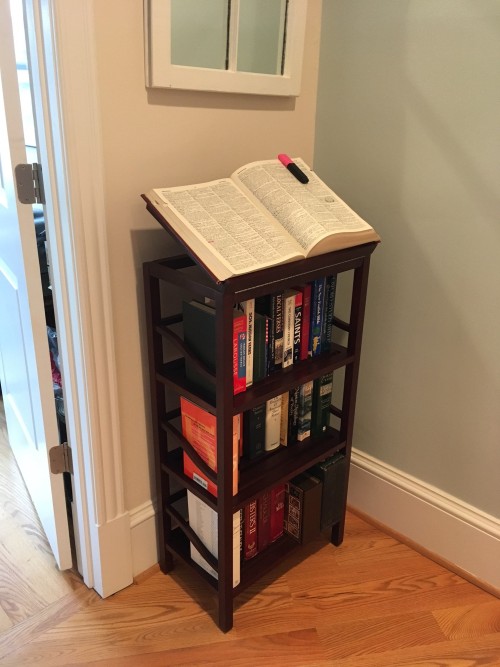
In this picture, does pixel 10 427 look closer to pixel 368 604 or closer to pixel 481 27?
pixel 368 604

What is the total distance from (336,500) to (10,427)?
1.12 metres

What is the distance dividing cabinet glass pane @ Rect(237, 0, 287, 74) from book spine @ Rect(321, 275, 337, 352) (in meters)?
0.53

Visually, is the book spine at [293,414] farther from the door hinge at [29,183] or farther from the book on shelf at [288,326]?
the door hinge at [29,183]

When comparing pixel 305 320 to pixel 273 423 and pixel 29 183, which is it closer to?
pixel 273 423

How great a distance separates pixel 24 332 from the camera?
1389 mm

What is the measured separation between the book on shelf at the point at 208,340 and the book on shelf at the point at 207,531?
307mm

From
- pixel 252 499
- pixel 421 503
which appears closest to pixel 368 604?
pixel 421 503

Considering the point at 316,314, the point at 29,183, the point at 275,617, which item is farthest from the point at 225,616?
the point at 29,183

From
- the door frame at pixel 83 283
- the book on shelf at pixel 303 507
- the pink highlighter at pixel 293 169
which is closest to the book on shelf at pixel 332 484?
the book on shelf at pixel 303 507

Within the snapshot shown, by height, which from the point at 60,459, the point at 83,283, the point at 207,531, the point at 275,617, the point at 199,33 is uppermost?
→ the point at 199,33

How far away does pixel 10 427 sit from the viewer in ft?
6.38

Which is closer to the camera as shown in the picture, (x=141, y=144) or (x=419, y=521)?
(x=141, y=144)

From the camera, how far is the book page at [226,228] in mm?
1080

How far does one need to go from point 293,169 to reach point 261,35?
1.08 feet
